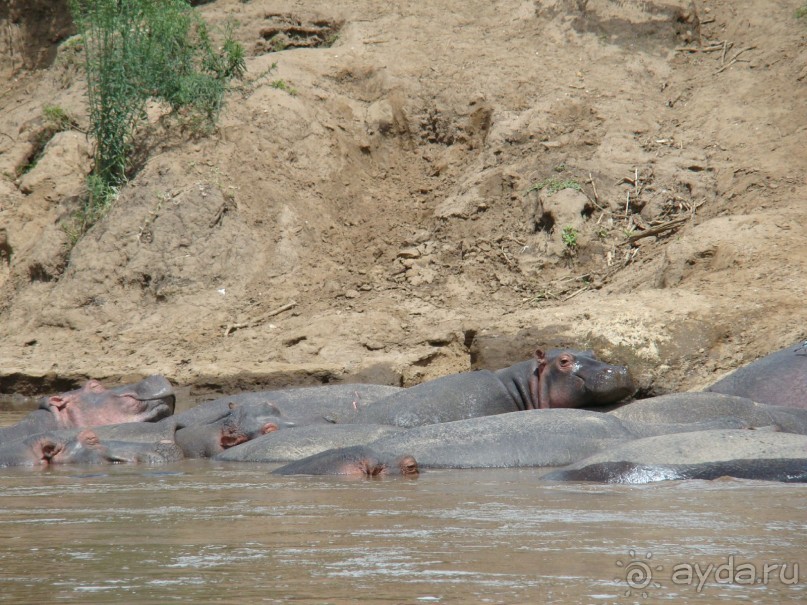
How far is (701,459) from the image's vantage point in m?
5.72

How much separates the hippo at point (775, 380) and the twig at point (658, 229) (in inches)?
151

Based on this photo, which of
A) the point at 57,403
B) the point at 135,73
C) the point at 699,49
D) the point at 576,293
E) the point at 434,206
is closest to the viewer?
Answer: the point at 57,403

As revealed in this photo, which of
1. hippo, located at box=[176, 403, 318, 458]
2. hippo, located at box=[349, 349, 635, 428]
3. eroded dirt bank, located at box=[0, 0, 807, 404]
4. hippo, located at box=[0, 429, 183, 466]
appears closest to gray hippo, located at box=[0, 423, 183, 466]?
hippo, located at box=[0, 429, 183, 466]

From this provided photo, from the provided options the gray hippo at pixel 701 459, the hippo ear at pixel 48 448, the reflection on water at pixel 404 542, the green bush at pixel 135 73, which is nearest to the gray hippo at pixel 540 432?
the gray hippo at pixel 701 459

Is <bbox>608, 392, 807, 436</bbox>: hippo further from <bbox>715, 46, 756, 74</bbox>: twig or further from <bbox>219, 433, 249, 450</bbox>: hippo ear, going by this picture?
<bbox>715, 46, 756, 74</bbox>: twig

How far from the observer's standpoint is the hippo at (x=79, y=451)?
Answer: 25.4 feet

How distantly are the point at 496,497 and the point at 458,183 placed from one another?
357 inches

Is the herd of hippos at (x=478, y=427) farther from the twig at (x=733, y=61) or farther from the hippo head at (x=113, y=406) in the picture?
the twig at (x=733, y=61)

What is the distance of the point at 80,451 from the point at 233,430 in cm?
107

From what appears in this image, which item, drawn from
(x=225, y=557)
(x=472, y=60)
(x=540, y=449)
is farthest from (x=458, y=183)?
(x=225, y=557)

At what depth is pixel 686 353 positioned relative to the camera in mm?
9148

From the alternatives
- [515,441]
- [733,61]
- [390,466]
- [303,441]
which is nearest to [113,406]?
[303,441]

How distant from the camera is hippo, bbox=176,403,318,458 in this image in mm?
8273

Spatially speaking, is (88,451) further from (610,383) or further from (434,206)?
(434,206)
